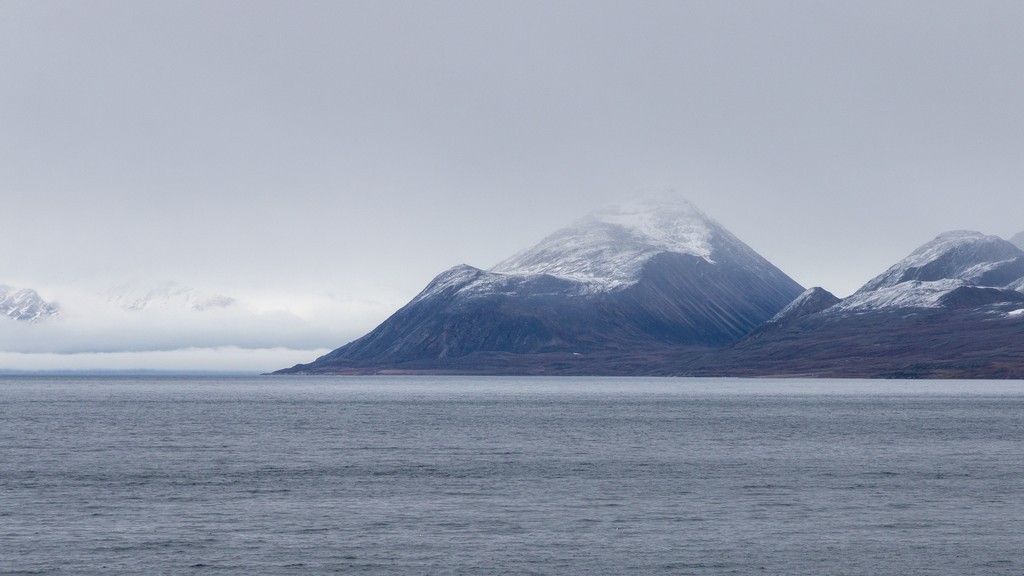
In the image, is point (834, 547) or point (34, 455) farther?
point (34, 455)

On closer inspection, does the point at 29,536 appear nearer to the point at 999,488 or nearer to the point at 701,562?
the point at 701,562

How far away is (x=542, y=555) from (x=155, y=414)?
143m

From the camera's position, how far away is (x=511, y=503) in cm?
6931

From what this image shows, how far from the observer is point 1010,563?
51.1 meters

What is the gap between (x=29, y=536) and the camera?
5712 cm

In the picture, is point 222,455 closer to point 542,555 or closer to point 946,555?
point 542,555

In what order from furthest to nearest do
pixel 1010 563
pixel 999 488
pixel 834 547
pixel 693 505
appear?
pixel 999 488
pixel 693 505
pixel 834 547
pixel 1010 563

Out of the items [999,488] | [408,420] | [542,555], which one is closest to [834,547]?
[542,555]

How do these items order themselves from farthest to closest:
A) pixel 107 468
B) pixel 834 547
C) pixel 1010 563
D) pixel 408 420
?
1. pixel 408 420
2. pixel 107 468
3. pixel 834 547
4. pixel 1010 563

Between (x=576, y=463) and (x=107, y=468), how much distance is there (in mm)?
36141

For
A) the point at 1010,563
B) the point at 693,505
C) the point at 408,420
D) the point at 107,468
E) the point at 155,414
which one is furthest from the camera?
the point at 155,414

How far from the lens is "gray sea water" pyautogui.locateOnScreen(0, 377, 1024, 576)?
172 feet

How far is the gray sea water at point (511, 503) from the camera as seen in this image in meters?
52.3

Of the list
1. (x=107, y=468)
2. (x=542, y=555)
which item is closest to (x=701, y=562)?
(x=542, y=555)
